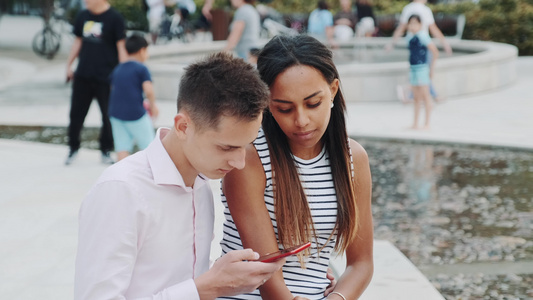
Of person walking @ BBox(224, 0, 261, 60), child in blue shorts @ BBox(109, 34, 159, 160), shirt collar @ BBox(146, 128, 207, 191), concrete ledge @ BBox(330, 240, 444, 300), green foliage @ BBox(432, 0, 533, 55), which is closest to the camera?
shirt collar @ BBox(146, 128, 207, 191)

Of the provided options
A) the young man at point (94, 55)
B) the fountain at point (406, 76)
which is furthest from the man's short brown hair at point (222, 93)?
the fountain at point (406, 76)

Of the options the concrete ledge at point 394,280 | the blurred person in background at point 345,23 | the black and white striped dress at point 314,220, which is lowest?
the concrete ledge at point 394,280

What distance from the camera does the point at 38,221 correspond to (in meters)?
5.69

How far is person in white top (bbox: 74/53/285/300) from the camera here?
2.03 metres

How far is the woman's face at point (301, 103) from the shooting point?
2.57 metres

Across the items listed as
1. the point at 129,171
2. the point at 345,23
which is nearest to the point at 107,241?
the point at 129,171

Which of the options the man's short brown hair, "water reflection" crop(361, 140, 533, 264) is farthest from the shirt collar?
"water reflection" crop(361, 140, 533, 264)

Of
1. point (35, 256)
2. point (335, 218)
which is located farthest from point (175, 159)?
point (35, 256)

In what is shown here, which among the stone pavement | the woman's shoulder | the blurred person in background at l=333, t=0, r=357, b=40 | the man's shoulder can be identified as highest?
the man's shoulder

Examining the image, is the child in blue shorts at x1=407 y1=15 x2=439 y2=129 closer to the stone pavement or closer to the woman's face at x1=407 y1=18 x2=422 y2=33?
the woman's face at x1=407 y1=18 x2=422 y2=33

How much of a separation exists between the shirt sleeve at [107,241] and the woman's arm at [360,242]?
3.17 ft

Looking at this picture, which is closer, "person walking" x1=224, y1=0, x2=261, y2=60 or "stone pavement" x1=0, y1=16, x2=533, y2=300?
"stone pavement" x1=0, y1=16, x2=533, y2=300

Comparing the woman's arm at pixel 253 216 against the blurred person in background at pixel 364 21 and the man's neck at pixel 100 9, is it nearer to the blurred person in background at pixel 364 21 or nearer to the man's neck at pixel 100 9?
the man's neck at pixel 100 9

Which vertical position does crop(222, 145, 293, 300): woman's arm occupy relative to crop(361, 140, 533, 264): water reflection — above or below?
above
